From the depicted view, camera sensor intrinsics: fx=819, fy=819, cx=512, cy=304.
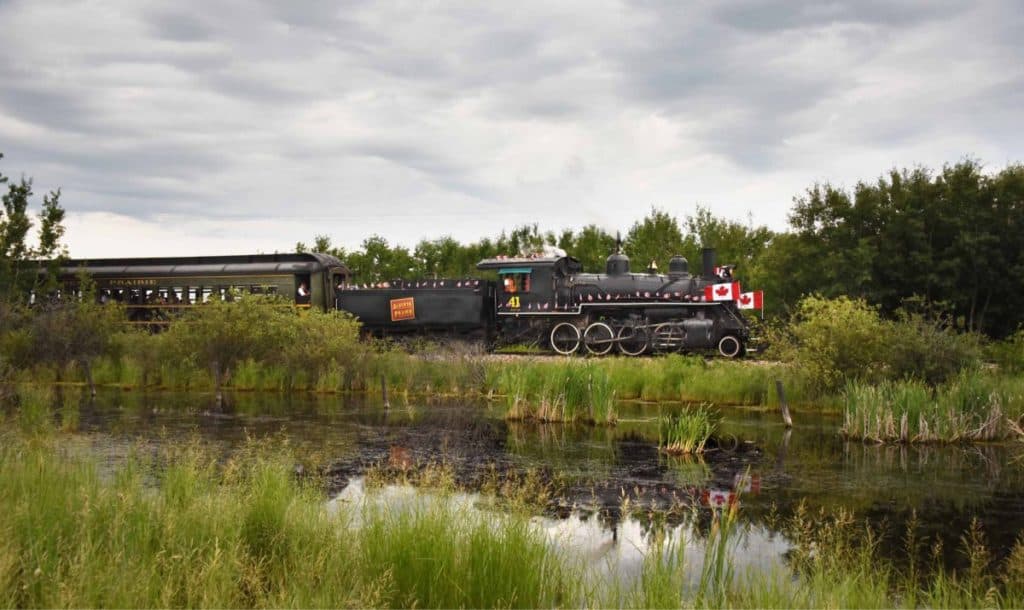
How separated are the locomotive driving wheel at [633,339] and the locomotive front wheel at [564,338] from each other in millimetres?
1480

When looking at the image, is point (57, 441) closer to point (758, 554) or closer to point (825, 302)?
point (758, 554)

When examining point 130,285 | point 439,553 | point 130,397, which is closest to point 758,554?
point 439,553

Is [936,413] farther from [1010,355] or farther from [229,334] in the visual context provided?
[229,334]

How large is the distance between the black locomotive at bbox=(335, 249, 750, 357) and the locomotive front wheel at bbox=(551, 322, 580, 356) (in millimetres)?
33

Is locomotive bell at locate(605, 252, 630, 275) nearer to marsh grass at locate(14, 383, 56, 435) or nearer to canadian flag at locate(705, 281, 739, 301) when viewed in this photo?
canadian flag at locate(705, 281, 739, 301)

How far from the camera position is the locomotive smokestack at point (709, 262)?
25703 mm

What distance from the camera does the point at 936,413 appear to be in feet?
50.2

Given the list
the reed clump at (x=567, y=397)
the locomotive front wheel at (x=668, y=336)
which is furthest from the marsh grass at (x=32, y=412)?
the locomotive front wheel at (x=668, y=336)

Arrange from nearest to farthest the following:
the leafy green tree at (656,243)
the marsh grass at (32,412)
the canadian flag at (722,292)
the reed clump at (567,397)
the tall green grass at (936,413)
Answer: the marsh grass at (32,412) < the tall green grass at (936,413) < the reed clump at (567,397) < the canadian flag at (722,292) < the leafy green tree at (656,243)

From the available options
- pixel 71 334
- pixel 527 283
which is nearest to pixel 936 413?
pixel 527 283

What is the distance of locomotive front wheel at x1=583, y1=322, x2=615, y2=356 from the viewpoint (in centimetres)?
2583

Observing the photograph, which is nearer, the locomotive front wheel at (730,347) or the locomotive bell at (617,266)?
the locomotive front wheel at (730,347)

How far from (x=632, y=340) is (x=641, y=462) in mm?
12727

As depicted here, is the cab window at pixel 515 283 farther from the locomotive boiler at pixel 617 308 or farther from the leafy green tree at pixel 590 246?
the leafy green tree at pixel 590 246
